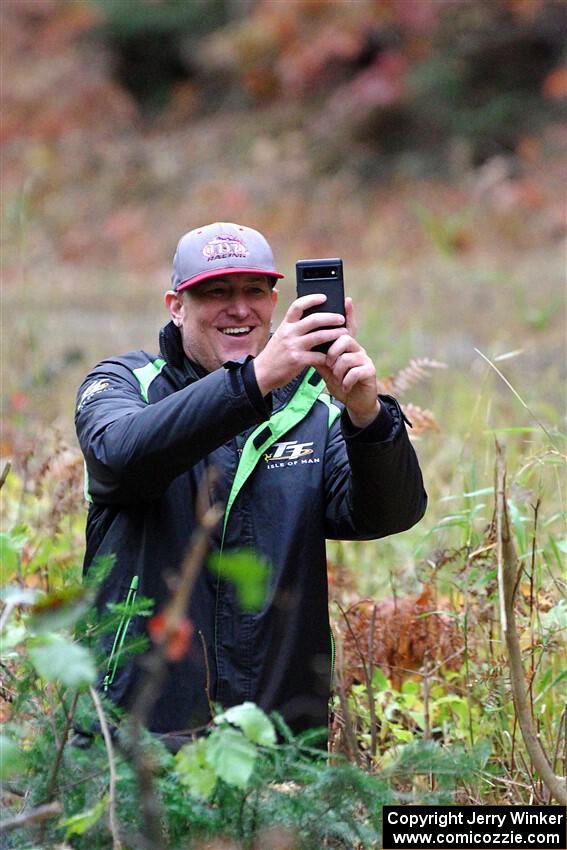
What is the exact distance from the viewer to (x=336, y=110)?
19406 mm

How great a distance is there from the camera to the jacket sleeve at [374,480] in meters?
2.64

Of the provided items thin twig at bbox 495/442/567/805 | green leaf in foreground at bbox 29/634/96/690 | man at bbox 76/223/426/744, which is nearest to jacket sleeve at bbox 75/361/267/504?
man at bbox 76/223/426/744

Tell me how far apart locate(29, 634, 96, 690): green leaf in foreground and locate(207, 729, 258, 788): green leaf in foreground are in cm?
24

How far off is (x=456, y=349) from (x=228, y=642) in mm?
6489

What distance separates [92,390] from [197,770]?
1427mm

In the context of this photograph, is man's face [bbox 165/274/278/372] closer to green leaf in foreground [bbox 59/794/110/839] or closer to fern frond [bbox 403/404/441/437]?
fern frond [bbox 403/404/441/437]

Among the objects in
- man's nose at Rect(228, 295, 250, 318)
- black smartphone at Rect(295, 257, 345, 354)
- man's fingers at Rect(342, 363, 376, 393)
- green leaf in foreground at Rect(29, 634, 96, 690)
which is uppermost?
man's nose at Rect(228, 295, 250, 318)

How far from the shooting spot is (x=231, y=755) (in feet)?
5.33

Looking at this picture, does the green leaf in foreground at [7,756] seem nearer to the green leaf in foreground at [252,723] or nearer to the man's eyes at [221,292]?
the green leaf in foreground at [252,723]

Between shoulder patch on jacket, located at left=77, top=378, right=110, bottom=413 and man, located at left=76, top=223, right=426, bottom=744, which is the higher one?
shoulder patch on jacket, located at left=77, top=378, right=110, bottom=413

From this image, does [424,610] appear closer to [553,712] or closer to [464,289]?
[553,712]

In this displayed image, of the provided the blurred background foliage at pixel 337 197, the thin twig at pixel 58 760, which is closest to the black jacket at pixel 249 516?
→ the blurred background foliage at pixel 337 197

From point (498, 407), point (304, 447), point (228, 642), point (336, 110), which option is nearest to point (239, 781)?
point (228, 642)

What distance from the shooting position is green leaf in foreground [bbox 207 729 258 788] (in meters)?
1.61
